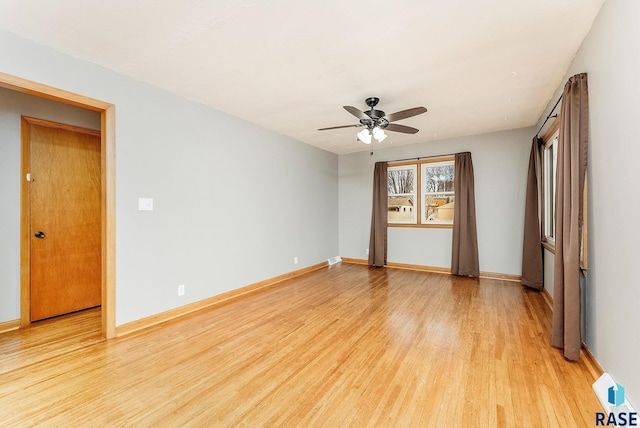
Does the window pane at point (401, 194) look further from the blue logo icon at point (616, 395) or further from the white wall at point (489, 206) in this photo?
the blue logo icon at point (616, 395)

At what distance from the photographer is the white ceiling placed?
6.17 ft

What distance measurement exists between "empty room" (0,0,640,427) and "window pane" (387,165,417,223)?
45.4 inches

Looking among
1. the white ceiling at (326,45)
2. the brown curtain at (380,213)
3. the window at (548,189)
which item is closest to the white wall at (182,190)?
the white ceiling at (326,45)

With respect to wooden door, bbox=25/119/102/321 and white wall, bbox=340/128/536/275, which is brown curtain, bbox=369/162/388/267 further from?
wooden door, bbox=25/119/102/321

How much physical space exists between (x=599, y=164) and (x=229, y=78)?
129 inches

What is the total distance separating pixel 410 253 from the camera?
574 centimetres

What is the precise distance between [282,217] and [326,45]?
3106 millimetres

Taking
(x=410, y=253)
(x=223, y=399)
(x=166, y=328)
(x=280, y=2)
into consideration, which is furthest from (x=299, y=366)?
(x=410, y=253)

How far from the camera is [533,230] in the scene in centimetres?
421

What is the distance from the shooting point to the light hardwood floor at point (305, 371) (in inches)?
64.8

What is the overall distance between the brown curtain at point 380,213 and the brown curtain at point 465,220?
1.38m

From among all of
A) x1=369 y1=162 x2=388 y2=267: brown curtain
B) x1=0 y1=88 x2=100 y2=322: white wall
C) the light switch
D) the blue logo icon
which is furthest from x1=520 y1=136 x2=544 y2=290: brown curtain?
x1=0 y1=88 x2=100 y2=322: white wall

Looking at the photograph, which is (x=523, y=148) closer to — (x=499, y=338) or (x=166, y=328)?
(x=499, y=338)

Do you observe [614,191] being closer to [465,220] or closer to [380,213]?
[465,220]
